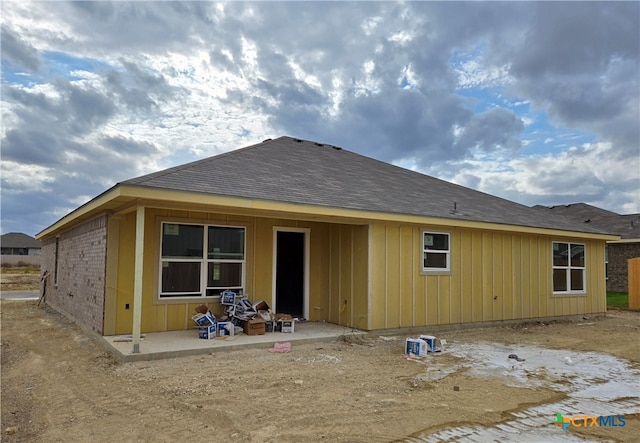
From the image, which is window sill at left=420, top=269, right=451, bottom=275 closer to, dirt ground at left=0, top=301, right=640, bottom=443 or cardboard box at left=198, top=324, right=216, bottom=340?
dirt ground at left=0, top=301, right=640, bottom=443

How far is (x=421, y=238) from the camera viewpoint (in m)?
9.81

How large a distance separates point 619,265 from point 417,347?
65.8 feet

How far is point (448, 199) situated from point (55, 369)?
9.68m

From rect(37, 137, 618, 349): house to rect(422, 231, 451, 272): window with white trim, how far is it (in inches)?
1.3

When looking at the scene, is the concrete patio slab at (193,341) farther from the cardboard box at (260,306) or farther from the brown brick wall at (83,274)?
the brown brick wall at (83,274)

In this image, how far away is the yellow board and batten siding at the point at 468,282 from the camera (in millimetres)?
9250

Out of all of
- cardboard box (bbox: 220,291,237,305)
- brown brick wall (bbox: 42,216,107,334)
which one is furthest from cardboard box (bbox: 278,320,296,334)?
brown brick wall (bbox: 42,216,107,334)

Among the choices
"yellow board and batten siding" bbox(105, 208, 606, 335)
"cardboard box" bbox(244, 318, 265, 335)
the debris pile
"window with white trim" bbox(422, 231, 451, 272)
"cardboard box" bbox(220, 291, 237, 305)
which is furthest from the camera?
"window with white trim" bbox(422, 231, 451, 272)

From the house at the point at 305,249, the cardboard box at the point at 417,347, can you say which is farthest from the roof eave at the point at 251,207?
the cardboard box at the point at 417,347

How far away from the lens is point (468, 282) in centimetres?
1048

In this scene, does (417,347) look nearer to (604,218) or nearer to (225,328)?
(225,328)

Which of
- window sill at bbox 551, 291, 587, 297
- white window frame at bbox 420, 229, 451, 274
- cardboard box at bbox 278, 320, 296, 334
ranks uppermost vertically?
white window frame at bbox 420, 229, 451, 274

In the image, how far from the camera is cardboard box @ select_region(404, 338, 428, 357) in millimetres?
7208

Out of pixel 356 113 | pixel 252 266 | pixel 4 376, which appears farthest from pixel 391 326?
pixel 356 113
